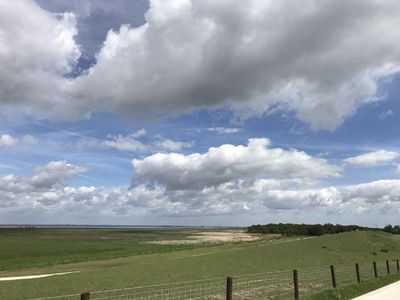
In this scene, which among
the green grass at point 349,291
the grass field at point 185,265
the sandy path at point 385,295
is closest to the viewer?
the sandy path at point 385,295

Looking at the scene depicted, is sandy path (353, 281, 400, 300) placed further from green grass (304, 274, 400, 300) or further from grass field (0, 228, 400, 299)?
grass field (0, 228, 400, 299)

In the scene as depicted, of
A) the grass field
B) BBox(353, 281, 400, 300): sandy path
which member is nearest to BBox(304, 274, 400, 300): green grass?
BBox(353, 281, 400, 300): sandy path

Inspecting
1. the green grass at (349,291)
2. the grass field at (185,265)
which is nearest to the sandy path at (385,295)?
the green grass at (349,291)

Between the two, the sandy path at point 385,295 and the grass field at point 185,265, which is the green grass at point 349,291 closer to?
the sandy path at point 385,295

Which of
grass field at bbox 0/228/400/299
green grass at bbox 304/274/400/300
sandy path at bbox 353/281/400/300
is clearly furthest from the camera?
grass field at bbox 0/228/400/299

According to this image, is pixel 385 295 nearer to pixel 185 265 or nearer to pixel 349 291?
pixel 349 291

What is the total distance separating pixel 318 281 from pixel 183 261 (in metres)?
27.4

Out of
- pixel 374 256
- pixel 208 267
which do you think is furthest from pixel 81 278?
pixel 374 256

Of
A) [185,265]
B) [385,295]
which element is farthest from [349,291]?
[185,265]

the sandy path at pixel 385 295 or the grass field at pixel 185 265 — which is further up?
the grass field at pixel 185 265

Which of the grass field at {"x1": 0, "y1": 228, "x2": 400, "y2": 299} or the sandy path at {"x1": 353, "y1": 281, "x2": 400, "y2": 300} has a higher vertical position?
the grass field at {"x1": 0, "y1": 228, "x2": 400, "y2": 299}

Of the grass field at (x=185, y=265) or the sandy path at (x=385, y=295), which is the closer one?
the sandy path at (x=385, y=295)

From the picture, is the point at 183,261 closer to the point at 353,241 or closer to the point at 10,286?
the point at 10,286

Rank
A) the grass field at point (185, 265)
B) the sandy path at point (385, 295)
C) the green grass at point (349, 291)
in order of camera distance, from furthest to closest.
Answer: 1. the grass field at point (185, 265)
2. the green grass at point (349, 291)
3. the sandy path at point (385, 295)
